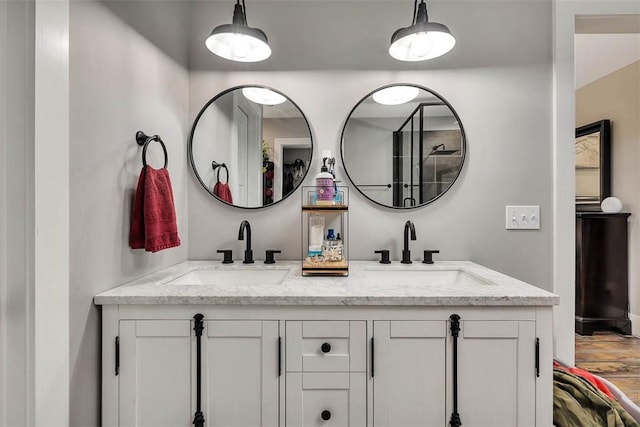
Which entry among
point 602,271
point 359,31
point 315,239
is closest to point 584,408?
point 315,239

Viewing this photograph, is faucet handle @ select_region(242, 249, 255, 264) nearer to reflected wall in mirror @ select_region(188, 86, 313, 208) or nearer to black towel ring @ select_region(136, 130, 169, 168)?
reflected wall in mirror @ select_region(188, 86, 313, 208)

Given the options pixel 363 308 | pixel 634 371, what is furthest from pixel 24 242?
pixel 634 371

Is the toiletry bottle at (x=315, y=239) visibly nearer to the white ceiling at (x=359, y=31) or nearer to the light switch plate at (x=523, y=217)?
the white ceiling at (x=359, y=31)

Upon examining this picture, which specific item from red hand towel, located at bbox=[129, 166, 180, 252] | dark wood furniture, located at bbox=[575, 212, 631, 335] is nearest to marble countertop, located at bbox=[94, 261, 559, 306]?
red hand towel, located at bbox=[129, 166, 180, 252]

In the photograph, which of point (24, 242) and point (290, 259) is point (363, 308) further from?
point (24, 242)

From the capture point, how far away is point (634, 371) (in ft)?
7.45

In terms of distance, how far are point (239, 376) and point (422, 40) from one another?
1597 millimetres

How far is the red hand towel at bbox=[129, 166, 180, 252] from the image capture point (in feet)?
4.31

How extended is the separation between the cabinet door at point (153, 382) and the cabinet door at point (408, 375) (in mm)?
648

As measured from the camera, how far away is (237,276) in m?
1.66

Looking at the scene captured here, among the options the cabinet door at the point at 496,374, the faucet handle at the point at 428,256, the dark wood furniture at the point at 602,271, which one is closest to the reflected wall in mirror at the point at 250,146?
the faucet handle at the point at 428,256

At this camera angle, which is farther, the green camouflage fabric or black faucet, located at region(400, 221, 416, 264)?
black faucet, located at region(400, 221, 416, 264)

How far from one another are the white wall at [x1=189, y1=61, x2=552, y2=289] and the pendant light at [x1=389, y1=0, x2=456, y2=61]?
22 centimetres

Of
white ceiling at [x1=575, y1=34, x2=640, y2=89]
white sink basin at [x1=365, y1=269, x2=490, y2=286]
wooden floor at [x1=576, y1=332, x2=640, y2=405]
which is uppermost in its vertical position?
white ceiling at [x1=575, y1=34, x2=640, y2=89]
